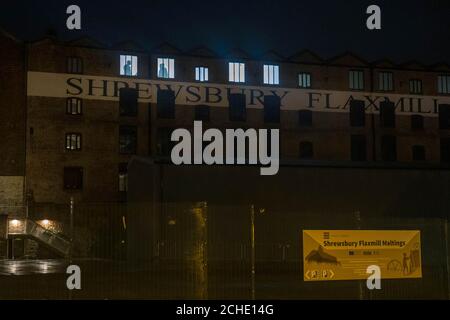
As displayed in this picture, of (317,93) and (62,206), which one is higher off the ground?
(317,93)

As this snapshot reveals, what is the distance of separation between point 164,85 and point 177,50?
2788 mm

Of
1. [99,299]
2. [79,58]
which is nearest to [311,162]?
[79,58]

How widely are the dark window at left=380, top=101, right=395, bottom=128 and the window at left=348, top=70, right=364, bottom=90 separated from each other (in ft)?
8.08

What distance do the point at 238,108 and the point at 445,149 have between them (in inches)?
731

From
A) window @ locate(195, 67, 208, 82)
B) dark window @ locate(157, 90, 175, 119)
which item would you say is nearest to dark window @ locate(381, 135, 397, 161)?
window @ locate(195, 67, 208, 82)

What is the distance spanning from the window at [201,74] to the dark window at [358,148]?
13.1 meters

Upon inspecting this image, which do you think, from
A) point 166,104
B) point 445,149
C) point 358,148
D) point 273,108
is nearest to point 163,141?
point 166,104

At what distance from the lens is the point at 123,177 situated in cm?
4922

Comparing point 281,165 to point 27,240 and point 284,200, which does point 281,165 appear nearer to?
point 284,200

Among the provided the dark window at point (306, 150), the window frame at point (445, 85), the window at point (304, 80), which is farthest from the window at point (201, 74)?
the window frame at point (445, 85)

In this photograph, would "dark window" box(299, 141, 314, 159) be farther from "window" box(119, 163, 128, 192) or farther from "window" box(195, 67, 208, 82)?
"window" box(119, 163, 128, 192)

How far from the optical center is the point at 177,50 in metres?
50.0

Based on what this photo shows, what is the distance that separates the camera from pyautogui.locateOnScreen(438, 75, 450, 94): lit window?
56.2 meters

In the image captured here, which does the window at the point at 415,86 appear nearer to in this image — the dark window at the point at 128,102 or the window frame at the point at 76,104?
the dark window at the point at 128,102
